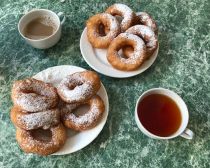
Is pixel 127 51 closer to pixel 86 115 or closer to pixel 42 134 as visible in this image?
pixel 86 115

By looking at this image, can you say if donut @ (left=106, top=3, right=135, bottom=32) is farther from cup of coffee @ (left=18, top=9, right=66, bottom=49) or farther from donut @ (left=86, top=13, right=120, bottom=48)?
cup of coffee @ (left=18, top=9, right=66, bottom=49)

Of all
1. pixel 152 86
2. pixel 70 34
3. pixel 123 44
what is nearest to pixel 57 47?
pixel 70 34

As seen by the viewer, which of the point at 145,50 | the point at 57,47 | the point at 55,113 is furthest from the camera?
the point at 57,47

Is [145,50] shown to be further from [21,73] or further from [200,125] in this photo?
[21,73]

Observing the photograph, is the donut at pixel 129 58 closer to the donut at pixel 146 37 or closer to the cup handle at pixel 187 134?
the donut at pixel 146 37

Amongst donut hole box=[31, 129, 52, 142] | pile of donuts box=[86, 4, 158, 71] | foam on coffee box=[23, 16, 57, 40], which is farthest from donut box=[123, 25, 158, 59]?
donut hole box=[31, 129, 52, 142]
